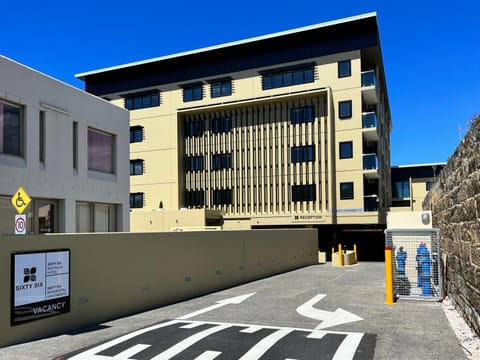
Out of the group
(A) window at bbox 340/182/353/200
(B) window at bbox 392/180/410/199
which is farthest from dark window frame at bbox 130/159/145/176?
(B) window at bbox 392/180/410/199

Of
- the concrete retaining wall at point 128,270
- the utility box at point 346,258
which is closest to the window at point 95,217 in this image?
the concrete retaining wall at point 128,270

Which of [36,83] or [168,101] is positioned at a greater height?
[168,101]

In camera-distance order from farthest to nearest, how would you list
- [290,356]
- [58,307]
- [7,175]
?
[7,175], [58,307], [290,356]

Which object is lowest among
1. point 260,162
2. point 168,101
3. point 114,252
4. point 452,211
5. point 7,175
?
point 114,252

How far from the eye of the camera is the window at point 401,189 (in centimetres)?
5632

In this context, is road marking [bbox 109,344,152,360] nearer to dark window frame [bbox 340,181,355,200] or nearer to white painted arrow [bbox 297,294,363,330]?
white painted arrow [bbox 297,294,363,330]

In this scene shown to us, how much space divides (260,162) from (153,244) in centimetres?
2670

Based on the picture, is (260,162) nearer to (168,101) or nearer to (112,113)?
(168,101)

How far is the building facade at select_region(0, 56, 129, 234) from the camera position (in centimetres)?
1555

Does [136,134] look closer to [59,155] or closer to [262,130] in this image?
[262,130]

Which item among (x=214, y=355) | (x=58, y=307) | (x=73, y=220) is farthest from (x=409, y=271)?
(x=73, y=220)

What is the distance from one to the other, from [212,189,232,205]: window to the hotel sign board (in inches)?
1190

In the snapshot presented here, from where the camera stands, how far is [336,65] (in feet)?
121

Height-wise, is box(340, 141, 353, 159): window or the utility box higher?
box(340, 141, 353, 159): window
